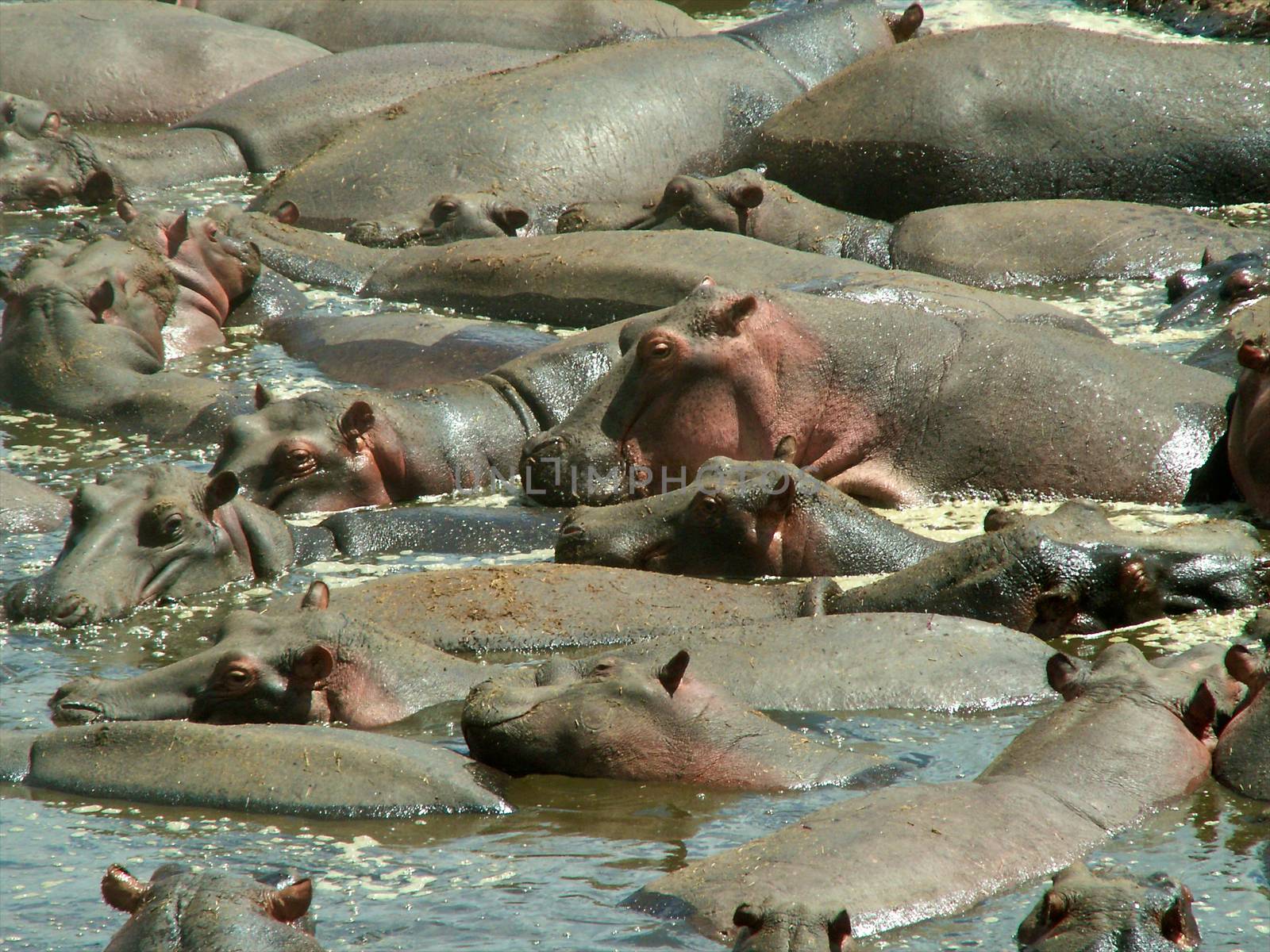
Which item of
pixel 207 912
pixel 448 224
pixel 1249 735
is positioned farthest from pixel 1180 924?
pixel 448 224

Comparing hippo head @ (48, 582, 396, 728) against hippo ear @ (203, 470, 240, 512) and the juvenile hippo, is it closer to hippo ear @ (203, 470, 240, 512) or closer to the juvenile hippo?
the juvenile hippo

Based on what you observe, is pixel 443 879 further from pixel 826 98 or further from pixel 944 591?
pixel 826 98

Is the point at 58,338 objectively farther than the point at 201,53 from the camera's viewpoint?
No

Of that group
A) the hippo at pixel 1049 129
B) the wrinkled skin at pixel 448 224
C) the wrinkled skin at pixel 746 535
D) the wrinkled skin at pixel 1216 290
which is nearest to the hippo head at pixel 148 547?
the wrinkled skin at pixel 746 535

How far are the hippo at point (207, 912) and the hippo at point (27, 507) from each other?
3718 millimetres

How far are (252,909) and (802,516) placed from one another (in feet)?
10.9

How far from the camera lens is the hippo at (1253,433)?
7.00m

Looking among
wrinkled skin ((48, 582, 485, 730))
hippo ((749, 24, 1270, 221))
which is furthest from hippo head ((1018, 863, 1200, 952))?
hippo ((749, 24, 1270, 221))

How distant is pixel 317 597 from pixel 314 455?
1843mm

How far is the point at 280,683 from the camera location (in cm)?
535

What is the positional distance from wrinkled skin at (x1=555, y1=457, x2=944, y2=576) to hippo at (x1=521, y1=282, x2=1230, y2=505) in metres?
0.74

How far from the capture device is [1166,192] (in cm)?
1083

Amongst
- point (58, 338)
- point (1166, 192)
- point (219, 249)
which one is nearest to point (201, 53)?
point (219, 249)

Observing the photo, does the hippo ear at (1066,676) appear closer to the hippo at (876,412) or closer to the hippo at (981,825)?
the hippo at (981,825)
